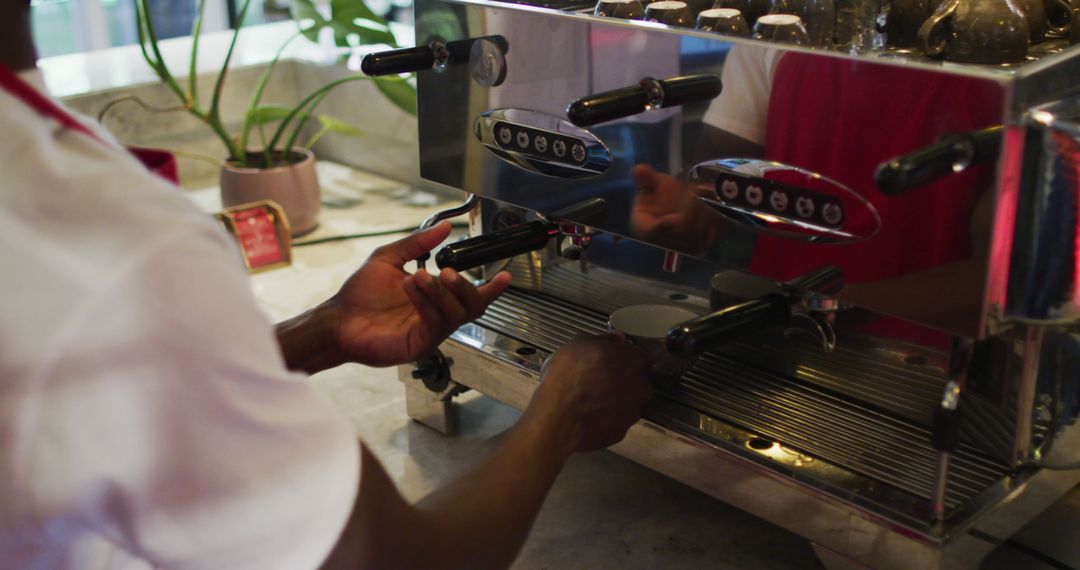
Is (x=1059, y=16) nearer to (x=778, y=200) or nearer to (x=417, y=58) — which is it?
(x=778, y=200)

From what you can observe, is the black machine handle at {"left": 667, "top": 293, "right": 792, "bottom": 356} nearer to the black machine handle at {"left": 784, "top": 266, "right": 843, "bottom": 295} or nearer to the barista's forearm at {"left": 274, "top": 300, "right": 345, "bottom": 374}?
the black machine handle at {"left": 784, "top": 266, "right": 843, "bottom": 295}

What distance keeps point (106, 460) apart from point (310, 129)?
1358 mm

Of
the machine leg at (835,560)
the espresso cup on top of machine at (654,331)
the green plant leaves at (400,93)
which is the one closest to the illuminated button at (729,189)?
the espresso cup on top of machine at (654,331)

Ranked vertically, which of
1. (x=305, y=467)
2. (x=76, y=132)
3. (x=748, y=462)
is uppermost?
(x=76, y=132)

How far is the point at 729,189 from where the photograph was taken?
2.20ft

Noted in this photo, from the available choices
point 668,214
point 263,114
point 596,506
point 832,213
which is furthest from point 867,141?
point 263,114

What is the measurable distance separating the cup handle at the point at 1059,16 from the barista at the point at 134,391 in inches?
21.2

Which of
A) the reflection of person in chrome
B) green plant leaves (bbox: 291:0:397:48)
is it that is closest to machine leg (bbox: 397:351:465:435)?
the reflection of person in chrome

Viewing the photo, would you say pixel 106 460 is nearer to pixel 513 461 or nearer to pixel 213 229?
pixel 213 229

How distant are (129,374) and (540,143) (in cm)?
46

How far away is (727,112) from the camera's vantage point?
0.66 metres

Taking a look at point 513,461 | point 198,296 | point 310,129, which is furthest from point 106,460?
point 310,129

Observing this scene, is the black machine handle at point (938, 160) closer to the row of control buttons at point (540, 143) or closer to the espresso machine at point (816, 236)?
the espresso machine at point (816, 236)

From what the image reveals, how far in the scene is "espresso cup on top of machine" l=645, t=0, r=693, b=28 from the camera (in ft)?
2.38
